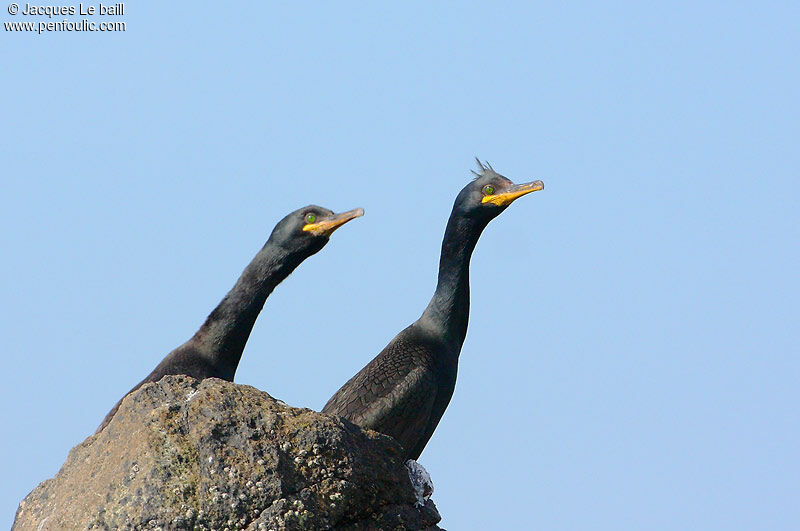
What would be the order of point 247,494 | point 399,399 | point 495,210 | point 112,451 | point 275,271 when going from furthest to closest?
point 495,210
point 275,271
point 399,399
point 112,451
point 247,494

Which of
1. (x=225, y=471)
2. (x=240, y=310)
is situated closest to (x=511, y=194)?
(x=240, y=310)

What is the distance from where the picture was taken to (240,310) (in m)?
10.5

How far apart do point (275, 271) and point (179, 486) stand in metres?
5.06

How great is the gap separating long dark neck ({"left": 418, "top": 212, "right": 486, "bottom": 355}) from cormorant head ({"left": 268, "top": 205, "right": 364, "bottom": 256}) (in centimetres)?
118

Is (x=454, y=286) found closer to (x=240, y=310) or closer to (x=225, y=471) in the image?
(x=240, y=310)

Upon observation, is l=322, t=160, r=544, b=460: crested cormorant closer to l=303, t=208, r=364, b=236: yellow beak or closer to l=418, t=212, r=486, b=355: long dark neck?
l=418, t=212, r=486, b=355: long dark neck

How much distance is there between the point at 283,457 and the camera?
5.89 meters

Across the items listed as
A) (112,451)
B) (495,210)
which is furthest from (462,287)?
(112,451)

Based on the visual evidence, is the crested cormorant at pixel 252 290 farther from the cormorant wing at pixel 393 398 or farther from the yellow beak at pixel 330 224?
the cormorant wing at pixel 393 398

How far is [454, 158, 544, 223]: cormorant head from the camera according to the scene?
1164cm

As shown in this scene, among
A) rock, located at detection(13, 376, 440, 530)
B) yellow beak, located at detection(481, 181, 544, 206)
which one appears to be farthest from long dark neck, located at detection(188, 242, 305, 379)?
rock, located at detection(13, 376, 440, 530)

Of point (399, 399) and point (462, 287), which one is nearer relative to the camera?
point (399, 399)

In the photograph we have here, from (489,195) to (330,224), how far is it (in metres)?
1.91

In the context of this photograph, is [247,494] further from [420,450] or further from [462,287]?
[462,287]
